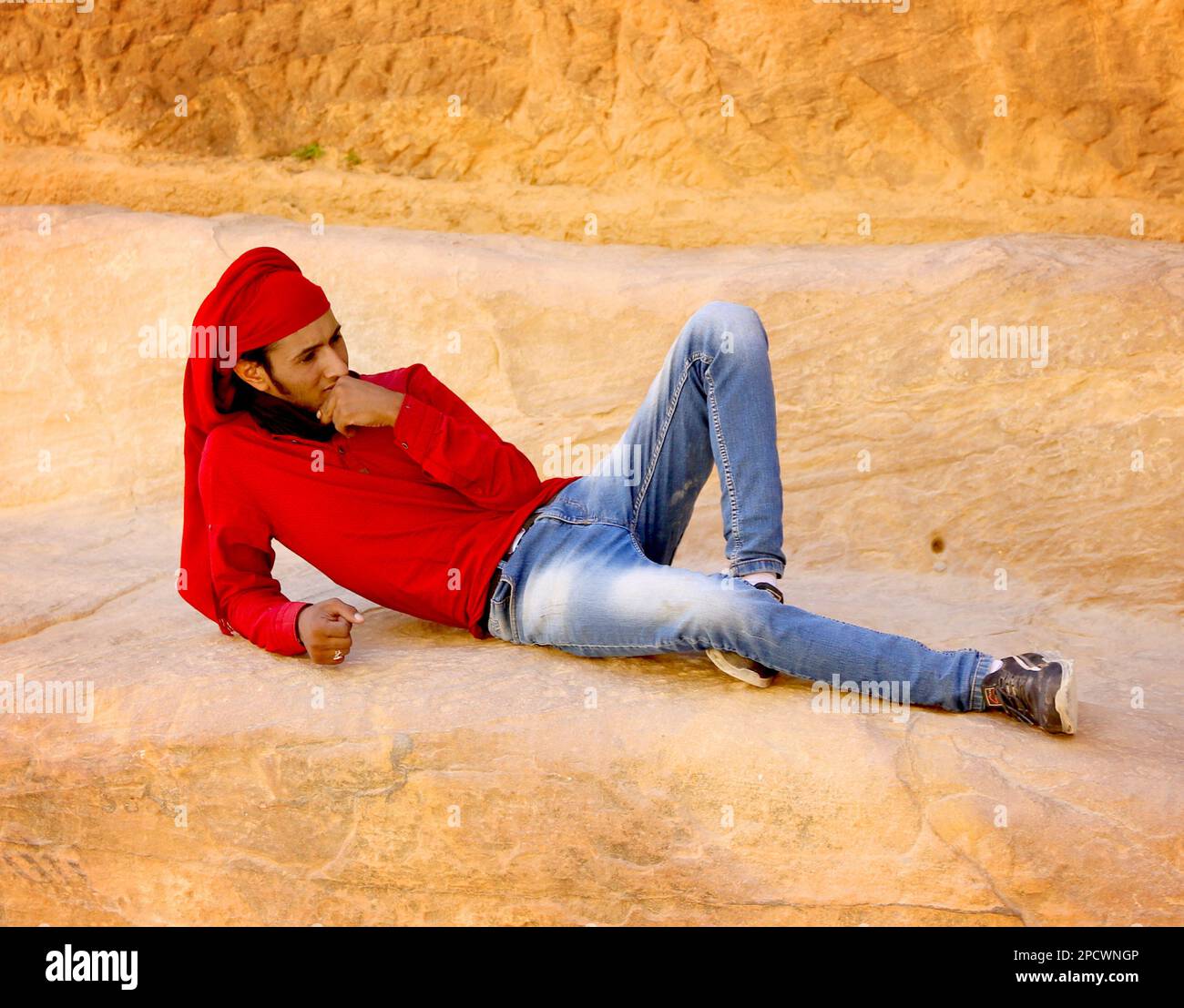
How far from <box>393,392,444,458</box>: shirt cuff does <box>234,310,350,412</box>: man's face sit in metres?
0.18

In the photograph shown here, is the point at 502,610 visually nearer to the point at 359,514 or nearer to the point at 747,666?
the point at 359,514

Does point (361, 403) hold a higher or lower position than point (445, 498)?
higher

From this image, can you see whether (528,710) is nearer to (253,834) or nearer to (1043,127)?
(253,834)

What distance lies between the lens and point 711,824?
2.70 meters

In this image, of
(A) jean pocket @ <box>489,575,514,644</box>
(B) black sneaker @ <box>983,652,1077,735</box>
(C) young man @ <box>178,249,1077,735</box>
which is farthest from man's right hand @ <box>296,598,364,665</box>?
(B) black sneaker @ <box>983,652,1077,735</box>

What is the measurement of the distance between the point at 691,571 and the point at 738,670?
260 mm

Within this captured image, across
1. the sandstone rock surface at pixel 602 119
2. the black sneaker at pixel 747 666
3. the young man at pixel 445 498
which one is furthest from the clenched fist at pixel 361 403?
the sandstone rock surface at pixel 602 119

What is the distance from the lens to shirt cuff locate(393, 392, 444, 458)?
289 cm

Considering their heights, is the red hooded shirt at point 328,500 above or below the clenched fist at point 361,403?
below

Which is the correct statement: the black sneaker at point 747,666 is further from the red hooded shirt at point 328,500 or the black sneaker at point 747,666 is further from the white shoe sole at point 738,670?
the red hooded shirt at point 328,500

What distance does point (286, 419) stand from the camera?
9.92 feet

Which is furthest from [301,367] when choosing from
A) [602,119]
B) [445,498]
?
[602,119]

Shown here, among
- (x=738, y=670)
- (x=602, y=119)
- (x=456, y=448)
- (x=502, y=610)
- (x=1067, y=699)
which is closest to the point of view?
(x=1067, y=699)

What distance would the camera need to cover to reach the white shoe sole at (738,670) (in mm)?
2807
